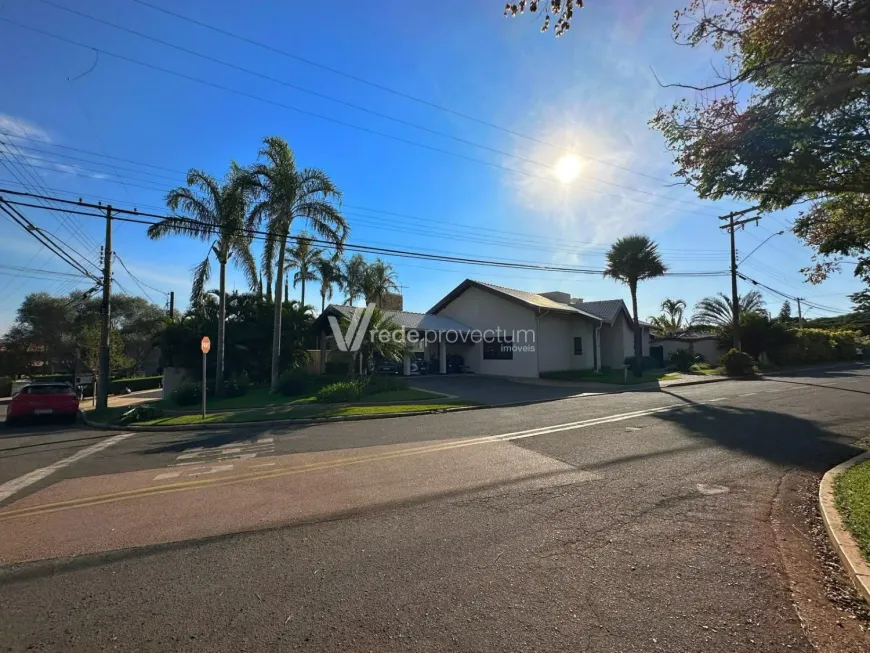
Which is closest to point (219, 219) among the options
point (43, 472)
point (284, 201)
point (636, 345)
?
point (284, 201)

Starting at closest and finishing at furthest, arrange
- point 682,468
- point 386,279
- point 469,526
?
point 469,526 → point 682,468 → point 386,279

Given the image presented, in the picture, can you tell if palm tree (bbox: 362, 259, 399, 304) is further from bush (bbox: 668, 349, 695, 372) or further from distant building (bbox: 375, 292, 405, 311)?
bush (bbox: 668, 349, 695, 372)

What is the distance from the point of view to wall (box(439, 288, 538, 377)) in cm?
2612

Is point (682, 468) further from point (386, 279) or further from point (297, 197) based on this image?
point (386, 279)

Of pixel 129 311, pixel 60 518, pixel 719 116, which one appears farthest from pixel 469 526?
pixel 129 311

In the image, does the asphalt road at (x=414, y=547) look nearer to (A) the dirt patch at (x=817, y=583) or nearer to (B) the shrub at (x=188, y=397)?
(A) the dirt patch at (x=817, y=583)

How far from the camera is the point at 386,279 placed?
116ft

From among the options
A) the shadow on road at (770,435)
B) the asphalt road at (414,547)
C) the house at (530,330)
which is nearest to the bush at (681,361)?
the house at (530,330)

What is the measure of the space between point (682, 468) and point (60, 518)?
8.41 m

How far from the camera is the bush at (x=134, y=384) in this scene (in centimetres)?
3572

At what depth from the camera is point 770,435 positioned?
949 cm

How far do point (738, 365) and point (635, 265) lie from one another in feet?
27.3

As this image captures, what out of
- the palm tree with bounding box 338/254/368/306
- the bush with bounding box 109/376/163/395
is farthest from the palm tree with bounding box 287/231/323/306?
the bush with bounding box 109/376/163/395

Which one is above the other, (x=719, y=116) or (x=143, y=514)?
(x=719, y=116)
